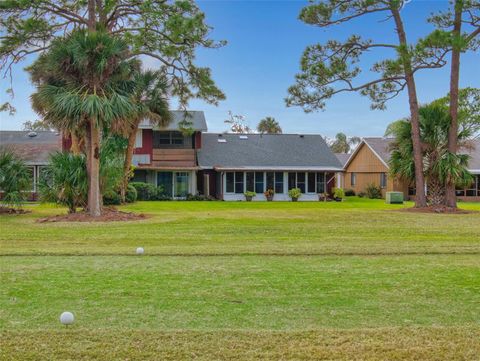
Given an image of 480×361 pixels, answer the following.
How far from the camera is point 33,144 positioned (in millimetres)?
35375

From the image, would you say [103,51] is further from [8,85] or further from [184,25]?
[8,85]

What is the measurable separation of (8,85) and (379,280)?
1983 cm

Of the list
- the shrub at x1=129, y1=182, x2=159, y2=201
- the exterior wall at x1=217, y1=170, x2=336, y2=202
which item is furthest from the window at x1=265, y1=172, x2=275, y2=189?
the shrub at x1=129, y1=182, x2=159, y2=201

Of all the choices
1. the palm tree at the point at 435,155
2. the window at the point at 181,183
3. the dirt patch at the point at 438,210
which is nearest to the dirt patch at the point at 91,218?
the dirt patch at the point at 438,210

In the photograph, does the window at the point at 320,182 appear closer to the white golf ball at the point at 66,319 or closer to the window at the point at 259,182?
the window at the point at 259,182

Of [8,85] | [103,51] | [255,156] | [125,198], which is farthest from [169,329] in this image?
[255,156]

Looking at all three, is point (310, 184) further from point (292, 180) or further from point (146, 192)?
point (146, 192)

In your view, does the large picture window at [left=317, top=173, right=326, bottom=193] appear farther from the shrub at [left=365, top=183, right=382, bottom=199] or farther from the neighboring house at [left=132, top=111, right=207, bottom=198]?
the neighboring house at [left=132, top=111, right=207, bottom=198]

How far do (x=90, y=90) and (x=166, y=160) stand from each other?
Answer: 1638 centimetres

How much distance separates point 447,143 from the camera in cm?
2345

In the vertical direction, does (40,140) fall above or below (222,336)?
above

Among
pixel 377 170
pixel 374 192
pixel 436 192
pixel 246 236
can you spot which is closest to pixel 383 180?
pixel 377 170

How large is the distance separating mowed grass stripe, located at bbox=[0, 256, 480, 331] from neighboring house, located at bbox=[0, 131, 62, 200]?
25.2 metres

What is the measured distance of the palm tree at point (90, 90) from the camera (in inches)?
671
